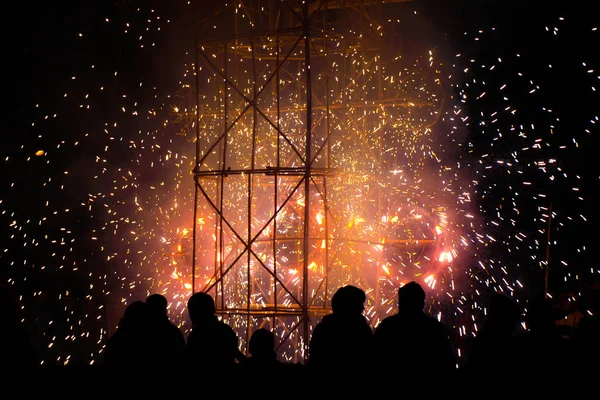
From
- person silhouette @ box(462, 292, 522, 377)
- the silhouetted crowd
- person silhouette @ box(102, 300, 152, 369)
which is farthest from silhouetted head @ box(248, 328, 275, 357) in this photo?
person silhouette @ box(462, 292, 522, 377)

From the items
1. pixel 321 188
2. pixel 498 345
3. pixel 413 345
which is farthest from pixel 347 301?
pixel 321 188

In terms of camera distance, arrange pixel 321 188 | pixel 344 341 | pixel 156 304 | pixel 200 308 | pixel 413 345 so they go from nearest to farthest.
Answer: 1. pixel 413 345
2. pixel 344 341
3. pixel 200 308
4. pixel 156 304
5. pixel 321 188

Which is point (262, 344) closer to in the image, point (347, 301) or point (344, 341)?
point (344, 341)

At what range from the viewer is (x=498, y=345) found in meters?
4.25

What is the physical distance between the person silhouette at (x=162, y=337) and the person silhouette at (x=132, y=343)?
5 cm

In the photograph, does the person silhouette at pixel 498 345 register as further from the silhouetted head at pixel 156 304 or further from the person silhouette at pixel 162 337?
the silhouetted head at pixel 156 304

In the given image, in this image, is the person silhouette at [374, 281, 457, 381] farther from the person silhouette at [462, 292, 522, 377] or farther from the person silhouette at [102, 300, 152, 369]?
the person silhouette at [102, 300, 152, 369]

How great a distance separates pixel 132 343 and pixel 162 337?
257 mm

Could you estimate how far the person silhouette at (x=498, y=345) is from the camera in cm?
422

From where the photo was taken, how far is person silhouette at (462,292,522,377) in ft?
13.8

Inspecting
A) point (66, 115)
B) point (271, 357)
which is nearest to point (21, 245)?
point (66, 115)

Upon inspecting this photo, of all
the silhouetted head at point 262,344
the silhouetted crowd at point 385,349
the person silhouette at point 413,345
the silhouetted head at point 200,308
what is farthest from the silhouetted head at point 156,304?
the person silhouette at point 413,345

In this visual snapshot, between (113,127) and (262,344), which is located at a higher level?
(113,127)

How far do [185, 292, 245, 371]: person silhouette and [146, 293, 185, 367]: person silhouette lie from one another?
140 millimetres
